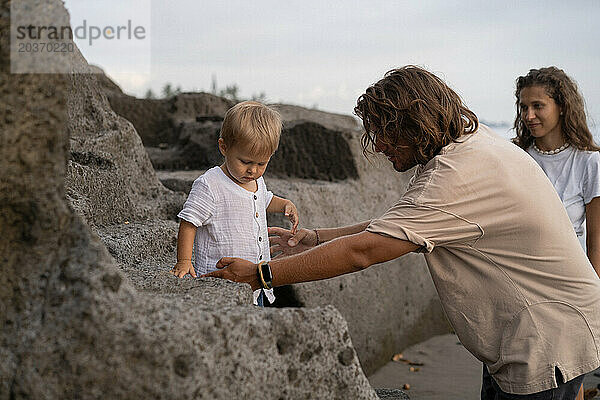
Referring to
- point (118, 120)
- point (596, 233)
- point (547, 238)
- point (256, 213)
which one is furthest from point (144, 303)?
point (596, 233)

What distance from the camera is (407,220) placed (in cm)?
218

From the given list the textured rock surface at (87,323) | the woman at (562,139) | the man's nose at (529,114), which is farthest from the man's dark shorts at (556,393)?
the man's nose at (529,114)

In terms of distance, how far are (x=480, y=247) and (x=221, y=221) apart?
1.01m

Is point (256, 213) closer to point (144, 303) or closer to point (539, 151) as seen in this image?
point (144, 303)

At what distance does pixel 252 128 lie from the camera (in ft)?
8.41

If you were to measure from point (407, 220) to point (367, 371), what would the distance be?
2.44 metres

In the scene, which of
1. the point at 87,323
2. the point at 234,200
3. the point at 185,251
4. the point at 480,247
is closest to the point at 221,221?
the point at 234,200

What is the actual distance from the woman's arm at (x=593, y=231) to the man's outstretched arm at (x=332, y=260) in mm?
1412

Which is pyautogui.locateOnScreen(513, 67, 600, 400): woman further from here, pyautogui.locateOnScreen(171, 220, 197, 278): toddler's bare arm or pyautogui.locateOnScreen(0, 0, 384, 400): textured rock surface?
pyautogui.locateOnScreen(0, 0, 384, 400): textured rock surface

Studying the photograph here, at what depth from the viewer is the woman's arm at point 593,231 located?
10.5 feet

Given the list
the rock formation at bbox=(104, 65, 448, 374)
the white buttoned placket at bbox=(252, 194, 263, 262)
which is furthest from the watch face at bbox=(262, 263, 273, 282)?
the rock formation at bbox=(104, 65, 448, 374)

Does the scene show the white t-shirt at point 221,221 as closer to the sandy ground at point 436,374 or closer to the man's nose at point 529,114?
the man's nose at point 529,114

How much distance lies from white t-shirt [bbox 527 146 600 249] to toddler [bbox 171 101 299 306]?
5.21ft

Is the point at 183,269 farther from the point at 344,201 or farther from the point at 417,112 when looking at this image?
the point at 344,201
